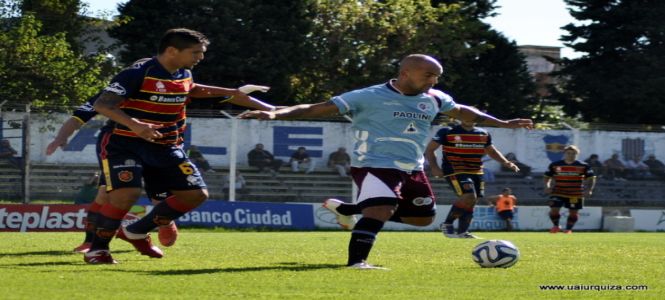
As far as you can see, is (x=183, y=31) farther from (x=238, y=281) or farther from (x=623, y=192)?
(x=623, y=192)

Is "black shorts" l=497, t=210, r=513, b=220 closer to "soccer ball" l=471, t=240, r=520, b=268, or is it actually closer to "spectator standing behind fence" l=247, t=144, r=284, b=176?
"spectator standing behind fence" l=247, t=144, r=284, b=176

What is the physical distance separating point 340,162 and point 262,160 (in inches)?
74.1

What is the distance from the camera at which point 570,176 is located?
22.7 metres

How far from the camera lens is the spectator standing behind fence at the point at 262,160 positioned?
25297mm

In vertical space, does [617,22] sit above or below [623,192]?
above

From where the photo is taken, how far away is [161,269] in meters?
8.71

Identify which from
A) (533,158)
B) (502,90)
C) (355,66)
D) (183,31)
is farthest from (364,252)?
(502,90)

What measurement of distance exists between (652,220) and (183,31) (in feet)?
69.3

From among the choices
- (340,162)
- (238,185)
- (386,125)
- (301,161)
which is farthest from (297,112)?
(340,162)

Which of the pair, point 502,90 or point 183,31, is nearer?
point 183,31

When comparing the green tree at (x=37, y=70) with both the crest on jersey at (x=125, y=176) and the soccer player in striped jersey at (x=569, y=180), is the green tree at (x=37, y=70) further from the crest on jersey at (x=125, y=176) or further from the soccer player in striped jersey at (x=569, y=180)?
the crest on jersey at (x=125, y=176)

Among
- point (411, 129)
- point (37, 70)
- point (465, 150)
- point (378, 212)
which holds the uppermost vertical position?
point (37, 70)

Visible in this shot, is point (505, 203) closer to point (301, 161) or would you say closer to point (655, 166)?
point (655, 166)

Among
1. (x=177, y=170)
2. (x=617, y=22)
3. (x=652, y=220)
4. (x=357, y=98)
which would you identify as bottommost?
(x=652, y=220)
